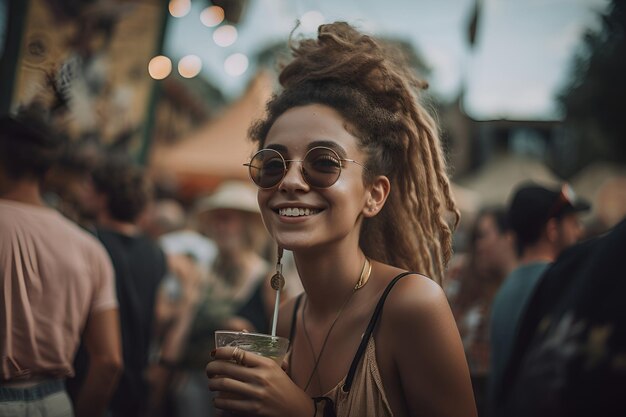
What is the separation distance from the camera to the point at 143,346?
12.7ft

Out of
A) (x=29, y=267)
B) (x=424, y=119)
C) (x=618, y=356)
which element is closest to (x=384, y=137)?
(x=424, y=119)

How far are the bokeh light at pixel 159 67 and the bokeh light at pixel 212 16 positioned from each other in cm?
67

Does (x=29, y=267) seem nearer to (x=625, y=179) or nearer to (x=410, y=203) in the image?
(x=410, y=203)

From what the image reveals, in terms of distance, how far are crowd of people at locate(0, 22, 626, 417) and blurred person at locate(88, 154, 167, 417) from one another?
39mm

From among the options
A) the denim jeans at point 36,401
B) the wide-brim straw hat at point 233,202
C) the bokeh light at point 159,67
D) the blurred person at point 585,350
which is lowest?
the denim jeans at point 36,401

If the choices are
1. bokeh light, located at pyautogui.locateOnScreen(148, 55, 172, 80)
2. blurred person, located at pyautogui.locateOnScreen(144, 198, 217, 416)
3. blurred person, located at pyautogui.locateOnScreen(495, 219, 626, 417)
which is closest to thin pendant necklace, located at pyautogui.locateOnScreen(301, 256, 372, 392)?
blurred person, located at pyautogui.locateOnScreen(495, 219, 626, 417)

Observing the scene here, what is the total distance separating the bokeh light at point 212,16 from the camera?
657 centimetres

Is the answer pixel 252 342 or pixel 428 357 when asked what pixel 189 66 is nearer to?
pixel 252 342

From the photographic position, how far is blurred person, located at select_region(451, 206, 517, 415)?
14.2 ft

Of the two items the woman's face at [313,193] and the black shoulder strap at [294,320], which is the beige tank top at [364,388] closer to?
the woman's face at [313,193]

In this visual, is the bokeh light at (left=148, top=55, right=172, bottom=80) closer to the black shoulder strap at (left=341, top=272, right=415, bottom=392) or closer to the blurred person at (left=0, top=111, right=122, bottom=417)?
the blurred person at (left=0, top=111, right=122, bottom=417)

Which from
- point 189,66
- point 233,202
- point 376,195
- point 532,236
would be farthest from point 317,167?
point 189,66

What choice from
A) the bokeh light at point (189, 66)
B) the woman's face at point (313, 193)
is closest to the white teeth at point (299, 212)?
the woman's face at point (313, 193)

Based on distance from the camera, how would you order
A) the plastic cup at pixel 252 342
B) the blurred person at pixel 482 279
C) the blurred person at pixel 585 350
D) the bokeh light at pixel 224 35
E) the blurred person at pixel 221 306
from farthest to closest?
the bokeh light at pixel 224 35, the blurred person at pixel 221 306, the blurred person at pixel 482 279, the plastic cup at pixel 252 342, the blurred person at pixel 585 350
